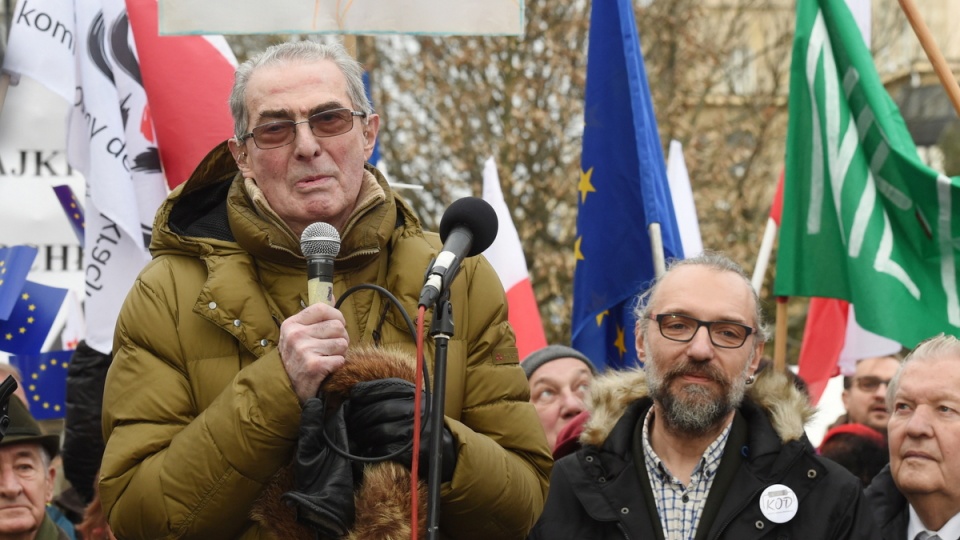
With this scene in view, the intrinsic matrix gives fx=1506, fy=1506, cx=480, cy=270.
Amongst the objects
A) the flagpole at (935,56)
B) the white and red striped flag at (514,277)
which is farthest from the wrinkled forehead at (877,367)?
the flagpole at (935,56)

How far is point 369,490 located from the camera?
3500mm

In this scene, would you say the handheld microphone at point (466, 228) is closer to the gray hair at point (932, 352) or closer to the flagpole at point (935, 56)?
the gray hair at point (932, 352)

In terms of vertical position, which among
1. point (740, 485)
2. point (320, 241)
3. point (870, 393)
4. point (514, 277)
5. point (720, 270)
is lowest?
point (870, 393)

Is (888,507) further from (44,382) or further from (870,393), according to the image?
(44,382)

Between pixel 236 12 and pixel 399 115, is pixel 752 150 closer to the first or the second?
pixel 399 115

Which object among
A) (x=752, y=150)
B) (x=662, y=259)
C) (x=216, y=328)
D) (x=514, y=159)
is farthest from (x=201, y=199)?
(x=752, y=150)

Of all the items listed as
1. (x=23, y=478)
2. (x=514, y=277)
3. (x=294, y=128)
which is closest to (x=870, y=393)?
(x=514, y=277)

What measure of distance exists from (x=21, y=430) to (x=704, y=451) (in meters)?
2.40

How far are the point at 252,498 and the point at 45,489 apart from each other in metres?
2.15

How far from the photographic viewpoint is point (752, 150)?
20047 mm

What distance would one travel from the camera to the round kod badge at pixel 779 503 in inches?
173

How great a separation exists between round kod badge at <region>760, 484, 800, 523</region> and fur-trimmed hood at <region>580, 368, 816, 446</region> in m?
0.20

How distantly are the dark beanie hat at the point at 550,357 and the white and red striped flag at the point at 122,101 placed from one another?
1740 millimetres

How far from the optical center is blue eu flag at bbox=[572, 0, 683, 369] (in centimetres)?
695
